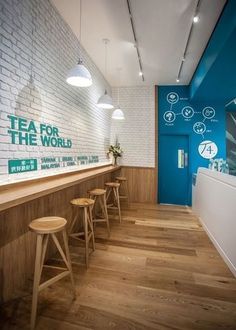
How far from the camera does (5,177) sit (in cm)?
200

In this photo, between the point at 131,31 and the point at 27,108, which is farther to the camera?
the point at 131,31

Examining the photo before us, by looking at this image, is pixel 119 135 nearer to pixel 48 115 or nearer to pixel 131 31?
pixel 131 31

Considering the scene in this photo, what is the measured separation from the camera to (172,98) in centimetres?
581

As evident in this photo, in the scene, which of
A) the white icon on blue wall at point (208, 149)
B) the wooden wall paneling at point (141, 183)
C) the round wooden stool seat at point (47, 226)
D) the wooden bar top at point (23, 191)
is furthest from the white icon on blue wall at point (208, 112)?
the round wooden stool seat at point (47, 226)

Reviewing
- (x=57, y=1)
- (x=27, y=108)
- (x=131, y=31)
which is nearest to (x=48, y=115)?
(x=27, y=108)

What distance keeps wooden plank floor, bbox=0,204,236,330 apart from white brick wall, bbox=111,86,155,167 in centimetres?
309

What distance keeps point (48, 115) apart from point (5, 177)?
45.6 inches

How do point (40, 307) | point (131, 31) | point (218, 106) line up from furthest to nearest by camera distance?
point (218, 106), point (131, 31), point (40, 307)

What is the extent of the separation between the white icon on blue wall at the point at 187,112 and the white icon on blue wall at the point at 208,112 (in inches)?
12.8

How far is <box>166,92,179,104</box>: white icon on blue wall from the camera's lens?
578 centimetres

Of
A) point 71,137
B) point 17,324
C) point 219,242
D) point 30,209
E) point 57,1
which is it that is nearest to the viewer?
point 17,324

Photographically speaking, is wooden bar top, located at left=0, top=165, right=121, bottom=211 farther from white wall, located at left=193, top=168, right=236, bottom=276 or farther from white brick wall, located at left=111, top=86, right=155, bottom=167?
white brick wall, located at left=111, top=86, right=155, bottom=167

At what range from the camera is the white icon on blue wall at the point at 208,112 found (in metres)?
5.58

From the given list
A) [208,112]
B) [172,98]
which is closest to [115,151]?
[172,98]
